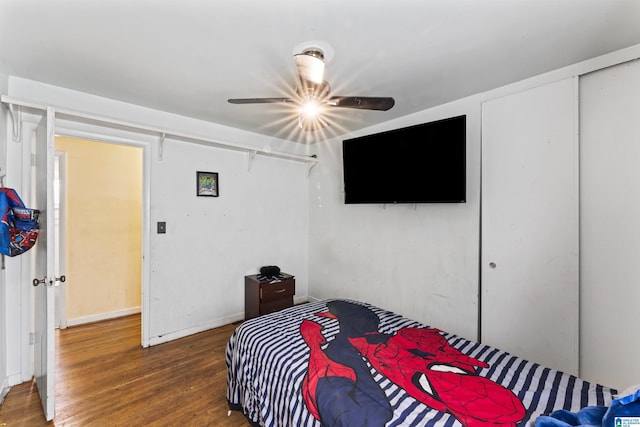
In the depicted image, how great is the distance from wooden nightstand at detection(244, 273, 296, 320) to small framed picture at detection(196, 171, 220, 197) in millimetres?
1147

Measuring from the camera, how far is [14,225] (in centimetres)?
183

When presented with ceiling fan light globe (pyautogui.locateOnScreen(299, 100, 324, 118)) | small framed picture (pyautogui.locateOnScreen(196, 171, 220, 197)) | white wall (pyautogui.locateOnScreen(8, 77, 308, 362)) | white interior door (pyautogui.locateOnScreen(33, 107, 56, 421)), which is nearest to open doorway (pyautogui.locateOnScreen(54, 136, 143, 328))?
white wall (pyautogui.locateOnScreen(8, 77, 308, 362))

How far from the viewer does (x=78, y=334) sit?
3.05 m

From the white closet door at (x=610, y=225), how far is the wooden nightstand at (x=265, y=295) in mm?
2698

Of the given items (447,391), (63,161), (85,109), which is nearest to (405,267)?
(447,391)

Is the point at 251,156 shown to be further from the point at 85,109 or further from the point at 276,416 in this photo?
the point at 276,416

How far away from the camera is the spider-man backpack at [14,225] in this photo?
174 cm

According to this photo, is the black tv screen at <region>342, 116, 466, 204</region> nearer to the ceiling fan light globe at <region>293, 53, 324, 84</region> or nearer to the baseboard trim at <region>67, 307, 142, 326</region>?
the ceiling fan light globe at <region>293, 53, 324, 84</region>

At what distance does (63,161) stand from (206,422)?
10.9 feet

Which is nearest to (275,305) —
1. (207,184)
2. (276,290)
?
(276,290)

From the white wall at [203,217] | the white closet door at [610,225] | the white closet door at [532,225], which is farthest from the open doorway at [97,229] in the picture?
the white closet door at [610,225]

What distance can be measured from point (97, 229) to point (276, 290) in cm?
243

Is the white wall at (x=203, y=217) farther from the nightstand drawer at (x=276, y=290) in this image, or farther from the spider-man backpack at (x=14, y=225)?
the spider-man backpack at (x=14, y=225)

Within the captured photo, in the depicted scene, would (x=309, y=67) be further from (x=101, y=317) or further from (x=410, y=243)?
(x=101, y=317)
